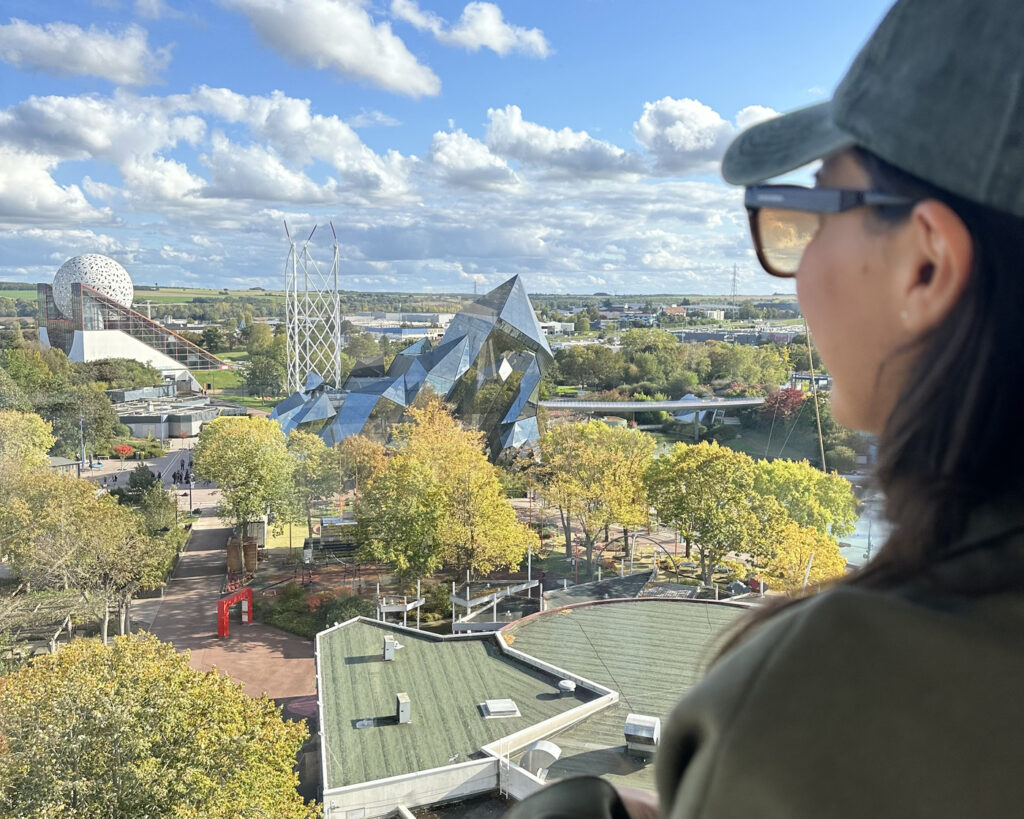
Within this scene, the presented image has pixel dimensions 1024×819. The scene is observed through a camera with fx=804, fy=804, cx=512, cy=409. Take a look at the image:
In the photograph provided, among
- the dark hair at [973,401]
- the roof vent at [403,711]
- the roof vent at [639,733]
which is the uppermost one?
the dark hair at [973,401]

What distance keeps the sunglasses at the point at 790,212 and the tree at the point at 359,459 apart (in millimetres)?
7807

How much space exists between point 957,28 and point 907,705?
0.19m

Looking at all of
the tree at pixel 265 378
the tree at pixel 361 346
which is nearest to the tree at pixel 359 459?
the tree at pixel 361 346

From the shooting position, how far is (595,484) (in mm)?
7660

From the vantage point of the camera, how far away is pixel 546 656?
444 cm

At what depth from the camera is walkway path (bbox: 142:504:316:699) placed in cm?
572

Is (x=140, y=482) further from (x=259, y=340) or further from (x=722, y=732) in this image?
(x=259, y=340)

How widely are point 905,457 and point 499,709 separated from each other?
3.79 metres

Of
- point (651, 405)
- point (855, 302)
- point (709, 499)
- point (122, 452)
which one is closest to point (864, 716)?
point (855, 302)

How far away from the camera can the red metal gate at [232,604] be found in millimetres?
6516

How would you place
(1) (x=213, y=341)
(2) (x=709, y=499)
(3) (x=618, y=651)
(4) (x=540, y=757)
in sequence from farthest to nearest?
1. (1) (x=213, y=341)
2. (2) (x=709, y=499)
3. (3) (x=618, y=651)
4. (4) (x=540, y=757)

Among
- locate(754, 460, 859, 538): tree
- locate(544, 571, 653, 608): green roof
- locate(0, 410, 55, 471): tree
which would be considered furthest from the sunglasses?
locate(0, 410, 55, 471): tree

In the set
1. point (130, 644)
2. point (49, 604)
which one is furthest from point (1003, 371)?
point (49, 604)

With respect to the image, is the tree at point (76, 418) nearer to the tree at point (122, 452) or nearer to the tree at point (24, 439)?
the tree at point (122, 452)
